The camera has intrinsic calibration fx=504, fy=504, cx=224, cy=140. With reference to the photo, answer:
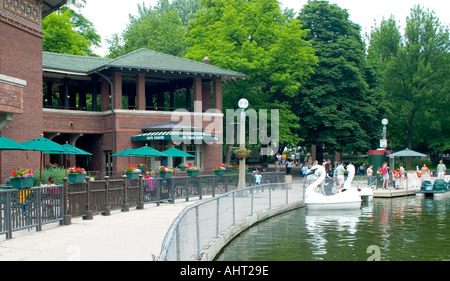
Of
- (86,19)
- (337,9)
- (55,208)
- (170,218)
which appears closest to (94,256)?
(55,208)

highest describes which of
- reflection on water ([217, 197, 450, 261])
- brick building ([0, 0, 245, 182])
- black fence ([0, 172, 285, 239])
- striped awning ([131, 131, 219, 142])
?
brick building ([0, 0, 245, 182])

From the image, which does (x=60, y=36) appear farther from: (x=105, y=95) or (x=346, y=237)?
(x=346, y=237)

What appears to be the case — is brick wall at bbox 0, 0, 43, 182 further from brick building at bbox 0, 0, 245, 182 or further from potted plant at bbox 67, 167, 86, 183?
potted plant at bbox 67, 167, 86, 183

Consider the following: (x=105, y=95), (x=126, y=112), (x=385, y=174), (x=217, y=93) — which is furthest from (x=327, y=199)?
(x=105, y=95)

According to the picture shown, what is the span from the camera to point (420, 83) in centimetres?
5656

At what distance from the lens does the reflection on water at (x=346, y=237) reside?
1254 centimetres

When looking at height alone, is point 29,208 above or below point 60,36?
below

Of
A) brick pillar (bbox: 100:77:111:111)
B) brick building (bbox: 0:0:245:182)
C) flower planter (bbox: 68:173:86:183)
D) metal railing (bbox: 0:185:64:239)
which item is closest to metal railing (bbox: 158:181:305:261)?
metal railing (bbox: 0:185:64:239)

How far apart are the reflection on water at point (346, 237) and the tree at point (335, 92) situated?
23.6 meters

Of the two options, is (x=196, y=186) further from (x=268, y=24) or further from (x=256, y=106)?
(x=268, y=24)

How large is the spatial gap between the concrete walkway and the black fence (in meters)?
0.33

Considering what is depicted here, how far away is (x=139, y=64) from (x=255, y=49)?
9.36 metres

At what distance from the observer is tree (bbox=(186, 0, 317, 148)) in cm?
3791

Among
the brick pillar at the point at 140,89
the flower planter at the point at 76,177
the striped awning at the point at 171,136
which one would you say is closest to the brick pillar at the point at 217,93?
the striped awning at the point at 171,136
